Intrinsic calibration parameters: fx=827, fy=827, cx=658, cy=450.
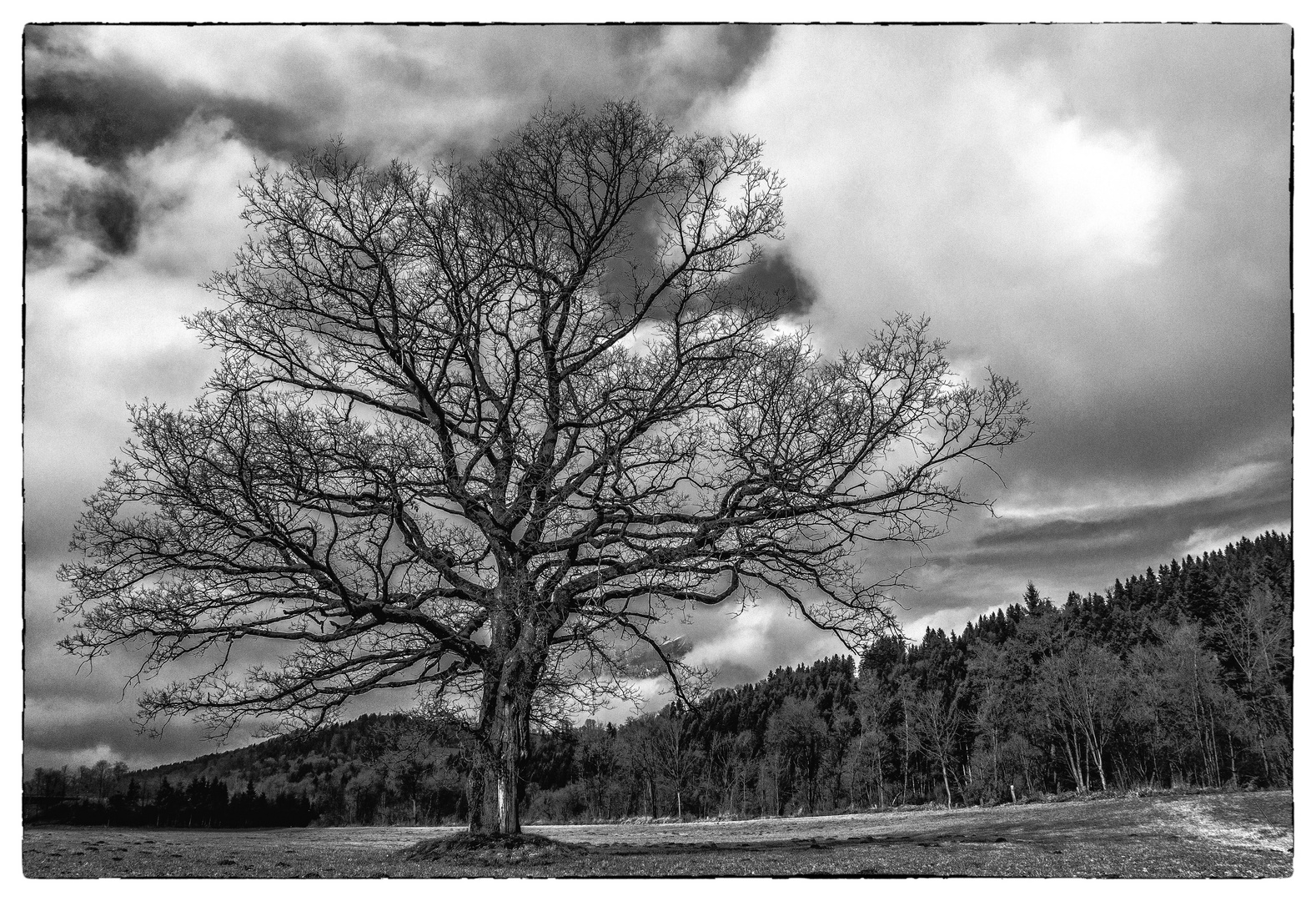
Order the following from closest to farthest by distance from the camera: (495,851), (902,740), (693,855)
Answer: (495,851), (693,855), (902,740)

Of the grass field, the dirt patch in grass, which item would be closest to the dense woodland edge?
the grass field

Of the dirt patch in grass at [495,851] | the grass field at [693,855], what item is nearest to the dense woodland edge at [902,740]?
the grass field at [693,855]

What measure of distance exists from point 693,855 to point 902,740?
161 ft

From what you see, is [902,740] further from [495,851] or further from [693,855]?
[495,851]

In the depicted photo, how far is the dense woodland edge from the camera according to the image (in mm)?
12641

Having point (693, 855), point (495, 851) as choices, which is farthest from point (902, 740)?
point (495, 851)

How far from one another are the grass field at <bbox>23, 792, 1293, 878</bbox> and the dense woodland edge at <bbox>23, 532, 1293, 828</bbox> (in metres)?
0.60

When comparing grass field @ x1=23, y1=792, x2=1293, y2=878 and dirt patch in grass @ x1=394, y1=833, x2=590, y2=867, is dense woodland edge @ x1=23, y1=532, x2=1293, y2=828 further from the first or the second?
dirt patch in grass @ x1=394, y1=833, x2=590, y2=867

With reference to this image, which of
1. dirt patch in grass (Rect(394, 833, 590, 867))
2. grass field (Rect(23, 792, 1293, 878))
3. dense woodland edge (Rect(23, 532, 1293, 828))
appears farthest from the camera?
dense woodland edge (Rect(23, 532, 1293, 828))

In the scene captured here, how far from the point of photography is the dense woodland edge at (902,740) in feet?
41.5

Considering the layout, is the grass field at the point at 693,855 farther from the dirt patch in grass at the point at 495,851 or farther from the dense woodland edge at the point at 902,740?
the dense woodland edge at the point at 902,740

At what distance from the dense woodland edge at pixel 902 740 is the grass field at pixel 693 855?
0.60m

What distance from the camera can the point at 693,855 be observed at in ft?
38.3

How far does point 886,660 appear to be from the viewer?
1352cm
